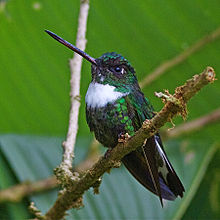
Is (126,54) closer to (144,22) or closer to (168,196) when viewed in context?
(144,22)

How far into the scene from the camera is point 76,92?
2.38m

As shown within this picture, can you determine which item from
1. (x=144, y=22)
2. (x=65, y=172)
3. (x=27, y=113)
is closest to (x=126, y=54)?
(x=144, y=22)

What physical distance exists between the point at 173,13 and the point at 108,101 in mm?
1292

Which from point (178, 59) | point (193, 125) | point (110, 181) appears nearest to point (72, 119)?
point (110, 181)

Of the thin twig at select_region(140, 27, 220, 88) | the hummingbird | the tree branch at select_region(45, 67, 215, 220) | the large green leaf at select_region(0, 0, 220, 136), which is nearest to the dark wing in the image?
the hummingbird

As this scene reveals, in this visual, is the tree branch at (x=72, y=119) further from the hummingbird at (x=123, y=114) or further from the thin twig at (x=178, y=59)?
the thin twig at (x=178, y=59)

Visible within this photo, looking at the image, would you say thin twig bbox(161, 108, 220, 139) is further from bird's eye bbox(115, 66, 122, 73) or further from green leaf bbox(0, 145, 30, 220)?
green leaf bbox(0, 145, 30, 220)

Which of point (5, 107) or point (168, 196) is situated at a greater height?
point (5, 107)

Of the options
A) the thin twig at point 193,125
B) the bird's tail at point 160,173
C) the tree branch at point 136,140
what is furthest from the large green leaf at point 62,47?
the tree branch at point 136,140

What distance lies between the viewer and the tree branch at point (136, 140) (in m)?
1.41

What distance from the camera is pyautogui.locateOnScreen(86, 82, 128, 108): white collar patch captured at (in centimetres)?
236

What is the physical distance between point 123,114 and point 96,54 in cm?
133

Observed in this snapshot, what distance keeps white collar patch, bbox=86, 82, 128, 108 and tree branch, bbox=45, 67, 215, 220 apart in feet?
1.68

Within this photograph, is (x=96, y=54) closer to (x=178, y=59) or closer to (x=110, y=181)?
(x=178, y=59)
